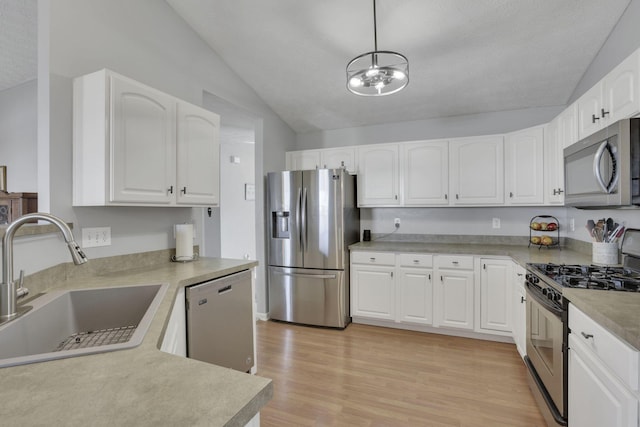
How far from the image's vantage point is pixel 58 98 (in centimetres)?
180

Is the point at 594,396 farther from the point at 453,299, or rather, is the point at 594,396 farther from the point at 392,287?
the point at 392,287

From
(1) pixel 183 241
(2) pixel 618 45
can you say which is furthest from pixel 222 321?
(2) pixel 618 45

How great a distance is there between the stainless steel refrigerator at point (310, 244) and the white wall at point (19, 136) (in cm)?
262

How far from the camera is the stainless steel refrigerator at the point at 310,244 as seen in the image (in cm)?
346

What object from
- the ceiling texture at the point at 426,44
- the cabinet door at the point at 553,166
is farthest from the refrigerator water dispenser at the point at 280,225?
the cabinet door at the point at 553,166

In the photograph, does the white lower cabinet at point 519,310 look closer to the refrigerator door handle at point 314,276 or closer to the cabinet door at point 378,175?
the cabinet door at point 378,175

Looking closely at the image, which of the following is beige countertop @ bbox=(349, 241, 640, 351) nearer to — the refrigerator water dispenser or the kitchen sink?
the kitchen sink

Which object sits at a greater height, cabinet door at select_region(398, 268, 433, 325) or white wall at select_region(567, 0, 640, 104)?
white wall at select_region(567, 0, 640, 104)

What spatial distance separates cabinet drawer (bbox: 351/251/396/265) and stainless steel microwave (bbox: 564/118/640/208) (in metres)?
1.67

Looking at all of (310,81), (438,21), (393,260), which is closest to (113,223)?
(310,81)

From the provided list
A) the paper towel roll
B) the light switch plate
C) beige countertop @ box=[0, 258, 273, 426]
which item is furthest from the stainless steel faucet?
the light switch plate

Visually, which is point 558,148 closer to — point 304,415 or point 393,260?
point 393,260

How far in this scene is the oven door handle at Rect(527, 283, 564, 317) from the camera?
164cm

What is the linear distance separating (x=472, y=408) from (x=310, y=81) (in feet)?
10.2
